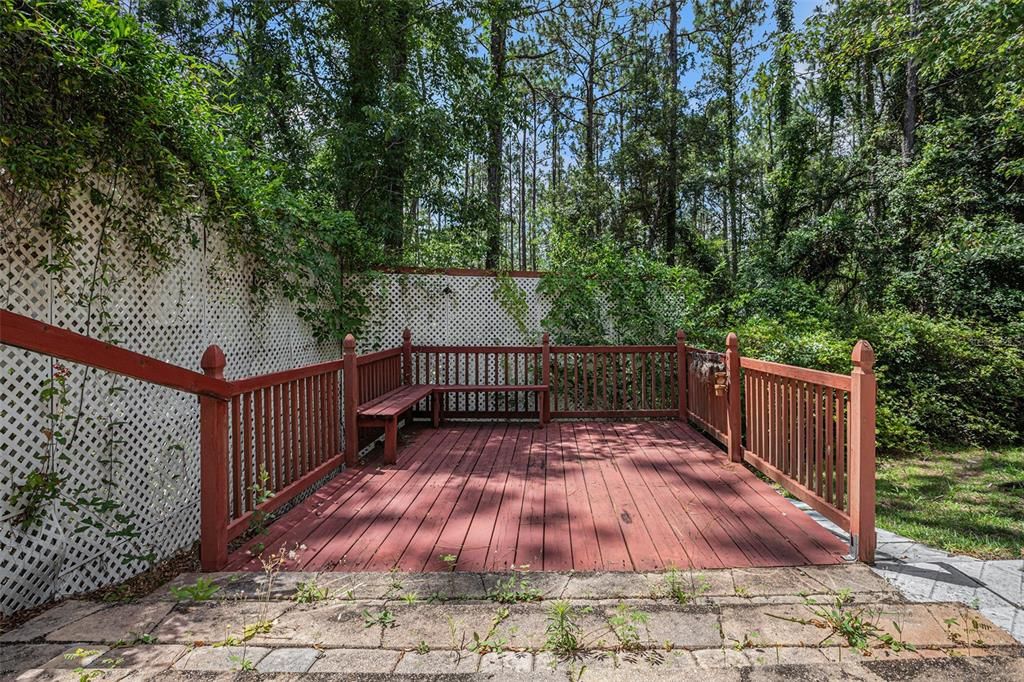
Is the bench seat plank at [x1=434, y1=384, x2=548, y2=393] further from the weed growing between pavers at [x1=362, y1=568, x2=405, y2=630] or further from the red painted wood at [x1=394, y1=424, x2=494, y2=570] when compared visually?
the weed growing between pavers at [x1=362, y1=568, x2=405, y2=630]

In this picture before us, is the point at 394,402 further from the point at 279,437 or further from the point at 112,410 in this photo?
the point at 112,410

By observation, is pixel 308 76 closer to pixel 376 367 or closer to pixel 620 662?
pixel 376 367

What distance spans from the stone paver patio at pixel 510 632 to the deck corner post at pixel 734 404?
6.01 ft

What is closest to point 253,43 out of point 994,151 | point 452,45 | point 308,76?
point 308,76

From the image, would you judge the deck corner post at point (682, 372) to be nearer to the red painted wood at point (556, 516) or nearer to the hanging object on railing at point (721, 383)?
the hanging object on railing at point (721, 383)

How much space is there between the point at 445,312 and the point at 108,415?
431 centimetres

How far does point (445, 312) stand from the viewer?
21.7 feet

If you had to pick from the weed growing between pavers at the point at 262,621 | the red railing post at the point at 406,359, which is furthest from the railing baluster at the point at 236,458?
the red railing post at the point at 406,359

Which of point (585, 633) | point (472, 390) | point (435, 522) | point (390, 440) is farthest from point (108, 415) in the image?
point (472, 390)

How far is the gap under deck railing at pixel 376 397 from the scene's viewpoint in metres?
2.22

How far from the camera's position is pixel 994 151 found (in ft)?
23.4

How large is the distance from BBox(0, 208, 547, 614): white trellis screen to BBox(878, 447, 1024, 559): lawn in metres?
4.32

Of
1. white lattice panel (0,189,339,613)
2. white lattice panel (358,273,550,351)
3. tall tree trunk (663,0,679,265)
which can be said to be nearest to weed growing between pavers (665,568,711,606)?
white lattice panel (0,189,339,613)

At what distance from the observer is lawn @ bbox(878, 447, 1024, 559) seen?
2.84 m
